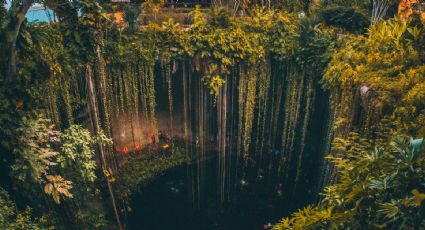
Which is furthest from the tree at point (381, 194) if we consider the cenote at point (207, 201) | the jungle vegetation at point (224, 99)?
the cenote at point (207, 201)

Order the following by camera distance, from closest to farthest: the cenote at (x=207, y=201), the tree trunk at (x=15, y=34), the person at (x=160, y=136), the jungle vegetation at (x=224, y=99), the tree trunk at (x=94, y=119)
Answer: the jungle vegetation at (x=224, y=99)
the tree trunk at (x=15, y=34)
the tree trunk at (x=94, y=119)
the cenote at (x=207, y=201)
the person at (x=160, y=136)

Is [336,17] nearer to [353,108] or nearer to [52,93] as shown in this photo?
[353,108]

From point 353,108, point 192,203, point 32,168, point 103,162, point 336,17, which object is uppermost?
point 336,17

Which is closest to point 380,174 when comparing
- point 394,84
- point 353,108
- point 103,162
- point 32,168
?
point 394,84

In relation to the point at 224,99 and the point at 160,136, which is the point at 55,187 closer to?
the point at 160,136

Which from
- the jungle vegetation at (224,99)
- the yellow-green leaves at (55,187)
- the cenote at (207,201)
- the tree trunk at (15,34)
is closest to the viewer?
the jungle vegetation at (224,99)

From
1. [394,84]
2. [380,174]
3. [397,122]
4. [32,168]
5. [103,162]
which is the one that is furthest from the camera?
[103,162]

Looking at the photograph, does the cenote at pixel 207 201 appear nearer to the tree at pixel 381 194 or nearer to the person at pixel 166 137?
the person at pixel 166 137

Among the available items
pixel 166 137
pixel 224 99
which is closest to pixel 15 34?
pixel 224 99
